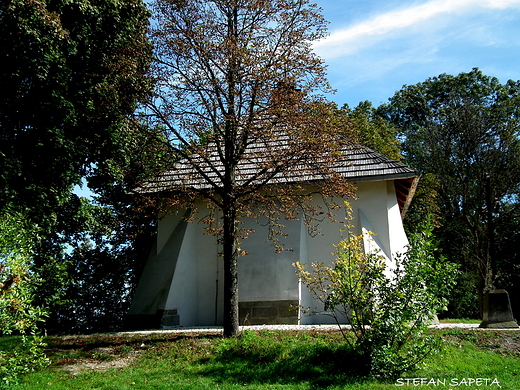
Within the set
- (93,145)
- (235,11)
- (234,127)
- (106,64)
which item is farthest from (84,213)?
(235,11)

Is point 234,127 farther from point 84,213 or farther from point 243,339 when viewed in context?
point 84,213

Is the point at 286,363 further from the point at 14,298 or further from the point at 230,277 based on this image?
the point at 14,298

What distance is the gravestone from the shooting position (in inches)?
444

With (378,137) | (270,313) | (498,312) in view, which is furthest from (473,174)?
(270,313)

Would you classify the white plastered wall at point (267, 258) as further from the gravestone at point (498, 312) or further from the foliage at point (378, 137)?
the foliage at point (378, 137)

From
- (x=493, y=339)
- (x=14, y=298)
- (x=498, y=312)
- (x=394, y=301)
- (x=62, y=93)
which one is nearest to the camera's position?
(x=14, y=298)

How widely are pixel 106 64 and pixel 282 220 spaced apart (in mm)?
6371

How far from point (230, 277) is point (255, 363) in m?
2.50

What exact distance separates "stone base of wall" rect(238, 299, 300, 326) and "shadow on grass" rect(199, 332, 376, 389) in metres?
3.30

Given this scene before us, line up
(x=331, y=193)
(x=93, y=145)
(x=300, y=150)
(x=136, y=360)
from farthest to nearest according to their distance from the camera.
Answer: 1. (x=93, y=145)
2. (x=331, y=193)
3. (x=300, y=150)
4. (x=136, y=360)

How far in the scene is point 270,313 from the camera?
13461 mm

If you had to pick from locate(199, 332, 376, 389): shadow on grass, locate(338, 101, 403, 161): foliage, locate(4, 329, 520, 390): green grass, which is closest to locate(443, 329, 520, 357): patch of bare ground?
locate(4, 329, 520, 390): green grass

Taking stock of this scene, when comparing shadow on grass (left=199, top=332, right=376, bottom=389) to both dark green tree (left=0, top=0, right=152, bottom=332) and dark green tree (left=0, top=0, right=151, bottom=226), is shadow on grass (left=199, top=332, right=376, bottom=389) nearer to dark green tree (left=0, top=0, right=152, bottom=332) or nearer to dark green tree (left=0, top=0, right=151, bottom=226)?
dark green tree (left=0, top=0, right=152, bottom=332)

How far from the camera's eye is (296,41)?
1109 centimetres
